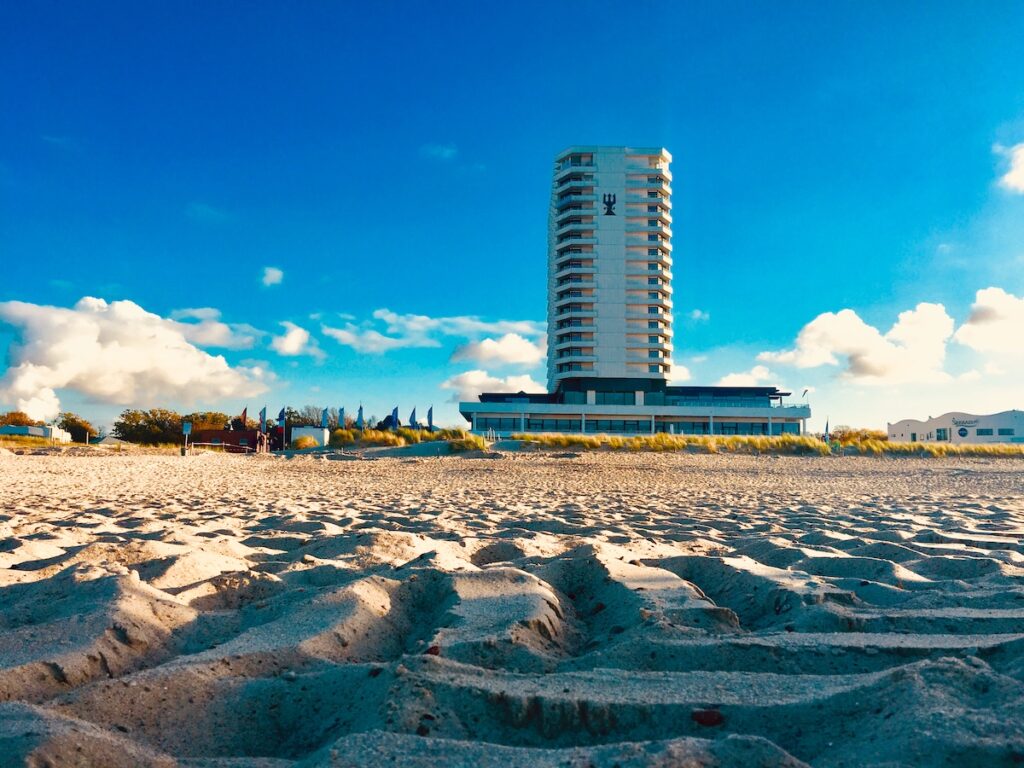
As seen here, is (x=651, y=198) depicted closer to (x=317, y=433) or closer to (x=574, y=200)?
(x=574, y=200)

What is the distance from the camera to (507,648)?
1.81 meters

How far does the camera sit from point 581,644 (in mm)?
2041

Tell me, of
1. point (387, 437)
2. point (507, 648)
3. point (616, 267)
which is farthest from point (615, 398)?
point (507, 648)

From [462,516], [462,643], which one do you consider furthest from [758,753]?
[462,516]

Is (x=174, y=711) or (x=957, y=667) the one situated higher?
(x=957, y=667)

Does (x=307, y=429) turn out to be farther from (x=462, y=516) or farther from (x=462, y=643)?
(x=462, y=643)

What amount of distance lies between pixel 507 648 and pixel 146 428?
4627 cm

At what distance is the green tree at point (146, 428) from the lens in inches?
1660

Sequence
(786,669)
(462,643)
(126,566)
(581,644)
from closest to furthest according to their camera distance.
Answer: (786,669), (462,643), (581,644), (126,566)

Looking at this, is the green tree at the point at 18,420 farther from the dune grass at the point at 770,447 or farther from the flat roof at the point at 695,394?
the dune grass at the point at 770,447

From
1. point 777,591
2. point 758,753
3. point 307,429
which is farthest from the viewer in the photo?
point 307,429

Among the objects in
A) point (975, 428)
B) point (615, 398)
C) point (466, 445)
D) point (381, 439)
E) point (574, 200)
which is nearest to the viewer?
point (466, 445)

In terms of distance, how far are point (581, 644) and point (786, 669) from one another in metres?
0.60

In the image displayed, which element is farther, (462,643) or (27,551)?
(27,551)
